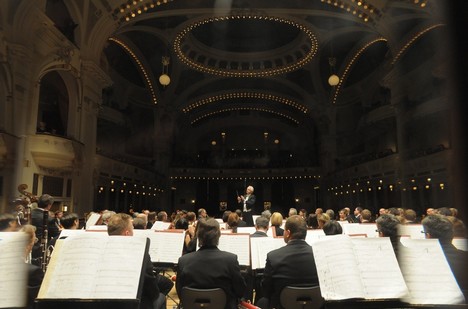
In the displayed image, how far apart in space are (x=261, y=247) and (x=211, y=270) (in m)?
1.53

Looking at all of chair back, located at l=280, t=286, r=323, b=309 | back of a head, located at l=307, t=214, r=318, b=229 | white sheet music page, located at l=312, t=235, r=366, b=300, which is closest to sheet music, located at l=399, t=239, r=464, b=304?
white sheet music page, located at l=312, t=235, r=366, b=300

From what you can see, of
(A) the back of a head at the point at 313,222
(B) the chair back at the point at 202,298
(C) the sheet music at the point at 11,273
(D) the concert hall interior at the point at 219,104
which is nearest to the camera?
(C) the sheet music at the point at 11,273

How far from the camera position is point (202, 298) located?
11.8 feet

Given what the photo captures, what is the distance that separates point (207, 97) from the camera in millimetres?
30797

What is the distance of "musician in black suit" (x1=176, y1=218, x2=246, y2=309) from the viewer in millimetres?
3674

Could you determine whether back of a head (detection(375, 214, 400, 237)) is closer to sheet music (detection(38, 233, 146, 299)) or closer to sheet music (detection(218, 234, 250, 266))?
sheet music (detection(218, 234, 250, 266))

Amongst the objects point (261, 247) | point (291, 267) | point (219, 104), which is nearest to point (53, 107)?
point (261, 247)

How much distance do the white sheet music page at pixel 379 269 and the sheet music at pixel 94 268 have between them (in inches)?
70.4

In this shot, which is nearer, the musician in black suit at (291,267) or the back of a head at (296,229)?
the musician in black suit at (291,267)

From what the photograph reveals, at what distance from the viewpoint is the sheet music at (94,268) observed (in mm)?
2721

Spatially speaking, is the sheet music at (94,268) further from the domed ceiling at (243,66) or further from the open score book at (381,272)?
the domed ceiling at (243,66)

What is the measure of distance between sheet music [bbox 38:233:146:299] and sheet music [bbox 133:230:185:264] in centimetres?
277

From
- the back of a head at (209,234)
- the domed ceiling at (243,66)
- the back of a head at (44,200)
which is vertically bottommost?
the back of a head at (209,234)

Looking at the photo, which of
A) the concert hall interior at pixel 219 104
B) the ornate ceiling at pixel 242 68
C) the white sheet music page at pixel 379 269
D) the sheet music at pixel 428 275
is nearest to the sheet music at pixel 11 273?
the white sheet music page at pixel 379 269
